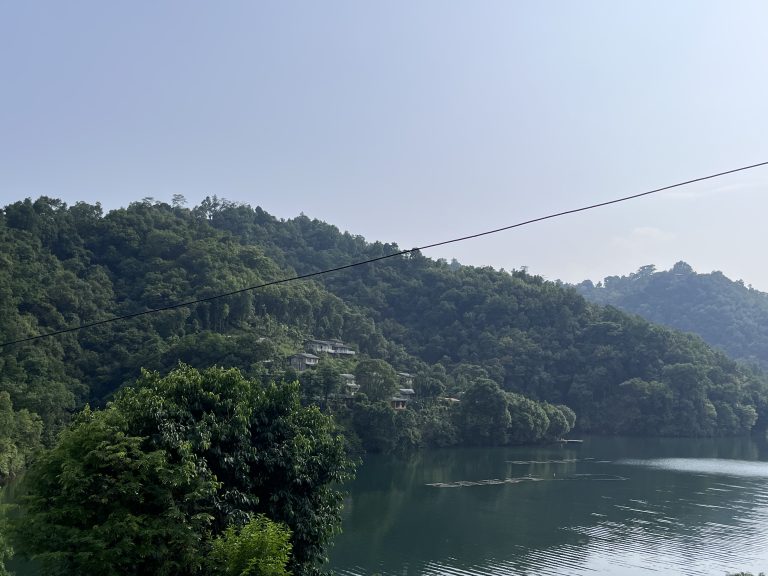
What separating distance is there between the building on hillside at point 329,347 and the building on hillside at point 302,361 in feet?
9.56

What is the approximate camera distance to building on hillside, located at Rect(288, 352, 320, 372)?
5334 cm

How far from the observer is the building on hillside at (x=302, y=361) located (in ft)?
175

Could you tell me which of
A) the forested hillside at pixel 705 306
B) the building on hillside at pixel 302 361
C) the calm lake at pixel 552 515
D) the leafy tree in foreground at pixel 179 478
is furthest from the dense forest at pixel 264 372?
the forested hillside at pixel 705 306

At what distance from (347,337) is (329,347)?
5.34 metres

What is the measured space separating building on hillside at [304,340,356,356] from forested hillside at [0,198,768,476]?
1.15 meters

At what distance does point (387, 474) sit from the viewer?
135ft

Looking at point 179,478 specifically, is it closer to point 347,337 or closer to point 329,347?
point 329,347

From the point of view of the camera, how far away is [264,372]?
147ft

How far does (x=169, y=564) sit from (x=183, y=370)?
4.23 meters

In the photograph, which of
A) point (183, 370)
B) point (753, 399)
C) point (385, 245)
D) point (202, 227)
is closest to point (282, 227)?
point (385, 245)

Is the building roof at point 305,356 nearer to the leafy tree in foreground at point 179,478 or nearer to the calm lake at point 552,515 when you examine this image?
the calm lake at point 552,515

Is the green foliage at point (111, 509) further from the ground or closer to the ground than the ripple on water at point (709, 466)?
further from the ground

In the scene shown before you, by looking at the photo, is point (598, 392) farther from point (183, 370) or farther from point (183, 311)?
point (183, 370)

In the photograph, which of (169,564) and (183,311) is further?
(183,311)
